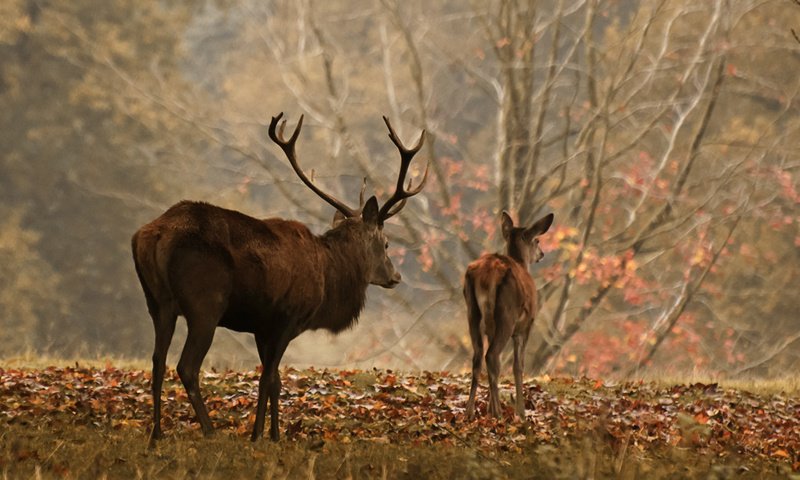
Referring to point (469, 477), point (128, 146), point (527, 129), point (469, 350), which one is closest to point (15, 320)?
point (128, 146)

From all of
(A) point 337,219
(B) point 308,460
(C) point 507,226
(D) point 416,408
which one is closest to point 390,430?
(D) point 416,408

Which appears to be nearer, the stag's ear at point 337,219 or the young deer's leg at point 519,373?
the stag's ear at point 337,219

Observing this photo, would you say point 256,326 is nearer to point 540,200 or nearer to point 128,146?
point 540,200

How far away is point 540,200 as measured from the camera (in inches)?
706

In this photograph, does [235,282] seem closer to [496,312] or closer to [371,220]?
[371,220]

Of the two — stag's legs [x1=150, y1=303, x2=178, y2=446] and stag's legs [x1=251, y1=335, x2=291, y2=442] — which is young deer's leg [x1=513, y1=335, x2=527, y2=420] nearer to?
stag's legs [x1=251, y1=335, x2=291, y2=442]

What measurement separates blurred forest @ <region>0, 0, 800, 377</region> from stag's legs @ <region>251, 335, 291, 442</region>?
9.05 meters

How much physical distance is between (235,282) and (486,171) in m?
14.3

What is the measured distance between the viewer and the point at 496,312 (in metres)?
11.0

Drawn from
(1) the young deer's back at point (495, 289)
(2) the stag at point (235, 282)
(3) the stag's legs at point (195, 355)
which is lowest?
(3) the stag's legs at point (195, 355)

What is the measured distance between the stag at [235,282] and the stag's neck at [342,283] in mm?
11

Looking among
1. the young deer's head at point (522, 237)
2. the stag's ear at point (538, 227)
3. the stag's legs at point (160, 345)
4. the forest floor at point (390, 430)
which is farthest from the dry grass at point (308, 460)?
the stag's ear at point (538, 227)

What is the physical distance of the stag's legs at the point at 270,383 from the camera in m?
8.58

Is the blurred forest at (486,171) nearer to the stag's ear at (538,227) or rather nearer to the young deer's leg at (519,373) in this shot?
the stag's ear at (538,227)
